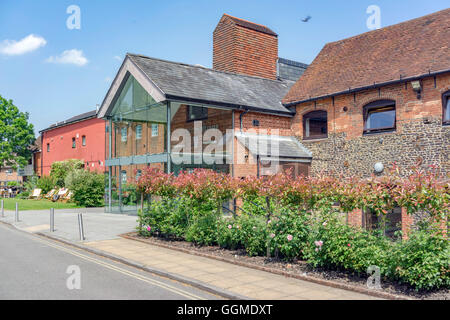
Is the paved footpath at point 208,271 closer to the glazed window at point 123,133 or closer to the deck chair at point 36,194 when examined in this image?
the glazed window at point 123,133

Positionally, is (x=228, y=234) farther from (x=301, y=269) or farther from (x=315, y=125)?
(x=315, y=125)

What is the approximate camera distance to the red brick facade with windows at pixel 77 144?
3319 cm

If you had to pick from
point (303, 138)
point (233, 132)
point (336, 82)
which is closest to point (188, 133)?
point (233, 132)

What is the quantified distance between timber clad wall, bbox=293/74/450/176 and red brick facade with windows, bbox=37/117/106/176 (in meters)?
18.2

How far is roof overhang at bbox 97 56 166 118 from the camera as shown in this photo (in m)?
17.8

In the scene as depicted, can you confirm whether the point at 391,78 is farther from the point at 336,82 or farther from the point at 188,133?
→ the point at 188,133

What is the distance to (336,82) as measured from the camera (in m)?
19.2

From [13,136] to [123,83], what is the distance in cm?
3370

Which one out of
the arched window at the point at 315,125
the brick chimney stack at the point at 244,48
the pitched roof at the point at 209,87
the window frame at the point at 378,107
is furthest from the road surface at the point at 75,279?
the brick chimney stack at the point at 244,48

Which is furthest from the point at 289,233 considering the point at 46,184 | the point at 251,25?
the point at 46,184

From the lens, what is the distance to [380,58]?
726 inches

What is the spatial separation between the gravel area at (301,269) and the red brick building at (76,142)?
20543mm

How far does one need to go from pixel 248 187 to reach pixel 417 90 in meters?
9.60

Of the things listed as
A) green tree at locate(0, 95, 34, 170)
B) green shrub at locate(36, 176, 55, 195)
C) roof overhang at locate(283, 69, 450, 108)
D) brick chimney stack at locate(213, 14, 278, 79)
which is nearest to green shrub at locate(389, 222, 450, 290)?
roof overhang at locate(283, 69, 450, 108)
